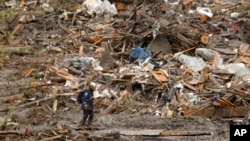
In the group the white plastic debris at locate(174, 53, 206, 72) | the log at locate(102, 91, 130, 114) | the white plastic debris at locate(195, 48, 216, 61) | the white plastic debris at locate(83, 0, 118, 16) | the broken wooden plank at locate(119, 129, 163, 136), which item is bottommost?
the broken wooden plank at locate(119, 129, 163, 136)

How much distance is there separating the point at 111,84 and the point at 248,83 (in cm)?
321

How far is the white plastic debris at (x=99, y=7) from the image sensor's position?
1836 centimetres

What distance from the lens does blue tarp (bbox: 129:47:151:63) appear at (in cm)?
1427

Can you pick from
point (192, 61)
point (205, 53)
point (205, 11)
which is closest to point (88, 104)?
point (192, 61)

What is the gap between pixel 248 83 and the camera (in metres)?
12.4

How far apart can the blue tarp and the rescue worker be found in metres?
3.55

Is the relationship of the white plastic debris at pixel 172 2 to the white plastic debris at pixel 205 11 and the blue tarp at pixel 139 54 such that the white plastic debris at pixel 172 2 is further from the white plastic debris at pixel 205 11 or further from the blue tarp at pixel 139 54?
the blue tarp at pixel 139 54

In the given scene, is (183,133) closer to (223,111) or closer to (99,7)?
(223,111)

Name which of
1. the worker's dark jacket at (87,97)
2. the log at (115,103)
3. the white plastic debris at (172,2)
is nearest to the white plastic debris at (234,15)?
the white plastic debris at (172,2)

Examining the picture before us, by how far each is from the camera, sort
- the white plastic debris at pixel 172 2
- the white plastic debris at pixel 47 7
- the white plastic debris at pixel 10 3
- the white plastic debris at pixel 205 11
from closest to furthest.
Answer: the white plastic debris at pixel 205 11, the white plastic debris at pixel 10 3, the white plastic debris at pixel 47 7, the white plastic debris at pixel 172 2

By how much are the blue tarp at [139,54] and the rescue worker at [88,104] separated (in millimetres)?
3548

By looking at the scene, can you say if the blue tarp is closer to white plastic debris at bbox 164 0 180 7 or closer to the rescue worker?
the rescue worker

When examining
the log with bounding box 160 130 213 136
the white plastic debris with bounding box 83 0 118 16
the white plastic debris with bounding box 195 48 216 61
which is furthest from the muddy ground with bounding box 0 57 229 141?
the white plastic debris with bounding box 83 0 118 16

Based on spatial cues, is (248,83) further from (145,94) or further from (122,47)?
(122,47)
